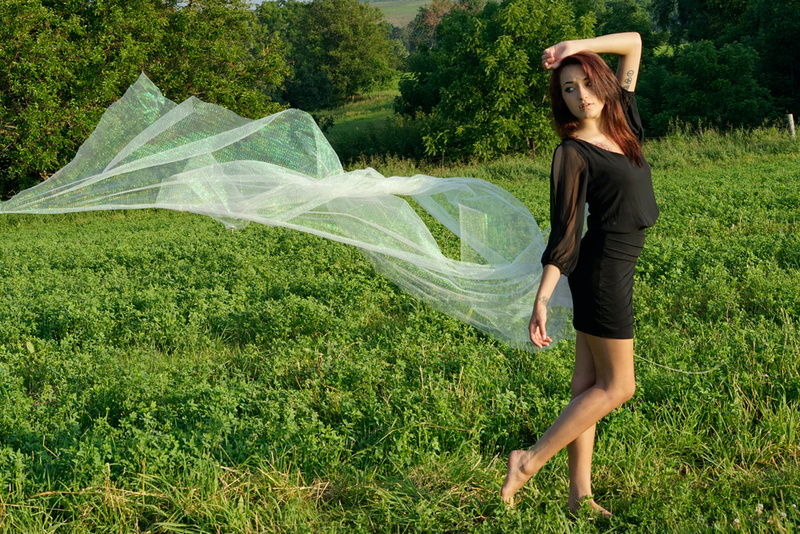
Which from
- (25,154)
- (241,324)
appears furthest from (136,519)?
(25,154)

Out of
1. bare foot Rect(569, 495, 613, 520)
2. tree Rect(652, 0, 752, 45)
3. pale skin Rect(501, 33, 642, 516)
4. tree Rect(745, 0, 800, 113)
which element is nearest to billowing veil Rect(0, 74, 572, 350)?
pale skin Rect(501, 33, 642, 516)

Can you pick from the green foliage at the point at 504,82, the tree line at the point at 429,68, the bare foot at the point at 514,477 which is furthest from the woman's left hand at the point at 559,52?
the green foliage at the point at 504,82

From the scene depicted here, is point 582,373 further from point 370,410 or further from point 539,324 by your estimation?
point 370,410

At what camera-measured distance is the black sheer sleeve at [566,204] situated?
2.98 metres

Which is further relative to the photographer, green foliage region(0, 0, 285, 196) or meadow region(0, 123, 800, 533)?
green foliage region(0, 0, 285, 196)

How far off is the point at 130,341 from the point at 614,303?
4.95 meters

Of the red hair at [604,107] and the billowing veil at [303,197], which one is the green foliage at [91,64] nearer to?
the billowing veil at [303,197]

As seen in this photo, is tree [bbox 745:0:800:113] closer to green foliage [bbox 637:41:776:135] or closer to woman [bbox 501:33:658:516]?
green foliage [bbox 637:41:776:135]

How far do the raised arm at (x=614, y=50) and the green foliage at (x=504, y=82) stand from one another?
24.6 m

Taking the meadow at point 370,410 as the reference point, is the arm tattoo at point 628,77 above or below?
above

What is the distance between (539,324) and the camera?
3004 millimetres

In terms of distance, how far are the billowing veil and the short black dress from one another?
2.51 ft

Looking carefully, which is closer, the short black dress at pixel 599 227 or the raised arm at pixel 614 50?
the short black dress at pixel 599 227

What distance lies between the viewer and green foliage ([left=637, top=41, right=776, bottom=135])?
87.5 feet
